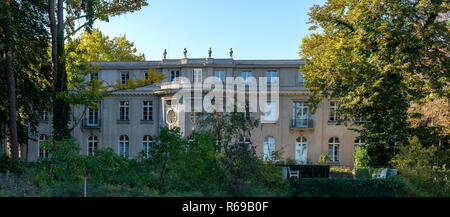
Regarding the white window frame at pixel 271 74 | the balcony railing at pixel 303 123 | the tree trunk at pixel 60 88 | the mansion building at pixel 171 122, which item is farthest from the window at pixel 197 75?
the tree trunk at pixel 60 88

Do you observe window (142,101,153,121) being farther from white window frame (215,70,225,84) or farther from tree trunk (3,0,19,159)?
tree trunk (3,0,19,159)

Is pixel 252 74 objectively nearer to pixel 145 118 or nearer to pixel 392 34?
pixel 145 118

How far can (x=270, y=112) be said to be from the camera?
2816 cm

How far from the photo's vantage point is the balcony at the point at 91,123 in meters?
29.4

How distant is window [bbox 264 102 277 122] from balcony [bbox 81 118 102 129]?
586 inches

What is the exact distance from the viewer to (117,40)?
1590 inches

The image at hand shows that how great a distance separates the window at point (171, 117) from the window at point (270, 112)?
7.69m

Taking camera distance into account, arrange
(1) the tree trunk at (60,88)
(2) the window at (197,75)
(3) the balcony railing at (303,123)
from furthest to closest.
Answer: (2) the window at (197,75)
(3) the balcony railing at (303,123)
(1) the tree trunk at (60,88)

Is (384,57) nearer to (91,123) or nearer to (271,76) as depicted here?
(271,76)

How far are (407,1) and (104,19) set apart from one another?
15.0 m

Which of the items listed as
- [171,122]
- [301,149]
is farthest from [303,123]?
[171,122]

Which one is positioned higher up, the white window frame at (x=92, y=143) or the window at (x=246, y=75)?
the window at (x=246, y=75)

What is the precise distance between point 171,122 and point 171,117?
1.38 ft

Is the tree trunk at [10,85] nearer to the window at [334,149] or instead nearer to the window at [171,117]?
the window at [171,117]
